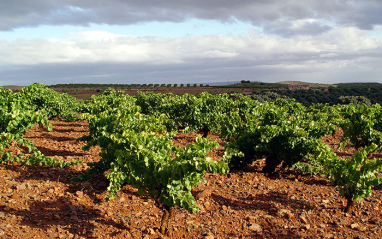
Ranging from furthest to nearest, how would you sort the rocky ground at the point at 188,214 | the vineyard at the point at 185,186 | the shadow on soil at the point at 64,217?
the rocky ground at the point at 188,214
the shadow on soil at the point at 64,217
the vineyard at the point at 185,186

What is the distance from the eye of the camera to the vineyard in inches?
198

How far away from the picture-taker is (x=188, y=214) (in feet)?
20.1

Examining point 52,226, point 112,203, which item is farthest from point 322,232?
point 52,226

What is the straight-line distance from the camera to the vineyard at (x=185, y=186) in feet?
16.5

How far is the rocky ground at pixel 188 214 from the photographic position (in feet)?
17.4

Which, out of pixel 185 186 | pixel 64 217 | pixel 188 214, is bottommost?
pixel 188 214

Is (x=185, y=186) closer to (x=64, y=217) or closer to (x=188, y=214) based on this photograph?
(x=188, y=214)

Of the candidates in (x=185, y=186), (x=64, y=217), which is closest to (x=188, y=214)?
(x=185, y=186)

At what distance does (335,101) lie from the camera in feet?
129

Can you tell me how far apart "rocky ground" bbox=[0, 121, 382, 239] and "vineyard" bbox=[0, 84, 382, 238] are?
2 cm

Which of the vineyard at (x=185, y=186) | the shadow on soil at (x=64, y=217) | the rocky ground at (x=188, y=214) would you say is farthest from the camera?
the rocky ground at (x=188, y=214)

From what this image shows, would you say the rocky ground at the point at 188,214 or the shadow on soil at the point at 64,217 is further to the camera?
the rocky ground at the point at 188,214

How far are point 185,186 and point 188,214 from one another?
1527mm

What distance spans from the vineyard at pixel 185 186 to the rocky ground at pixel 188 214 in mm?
19
